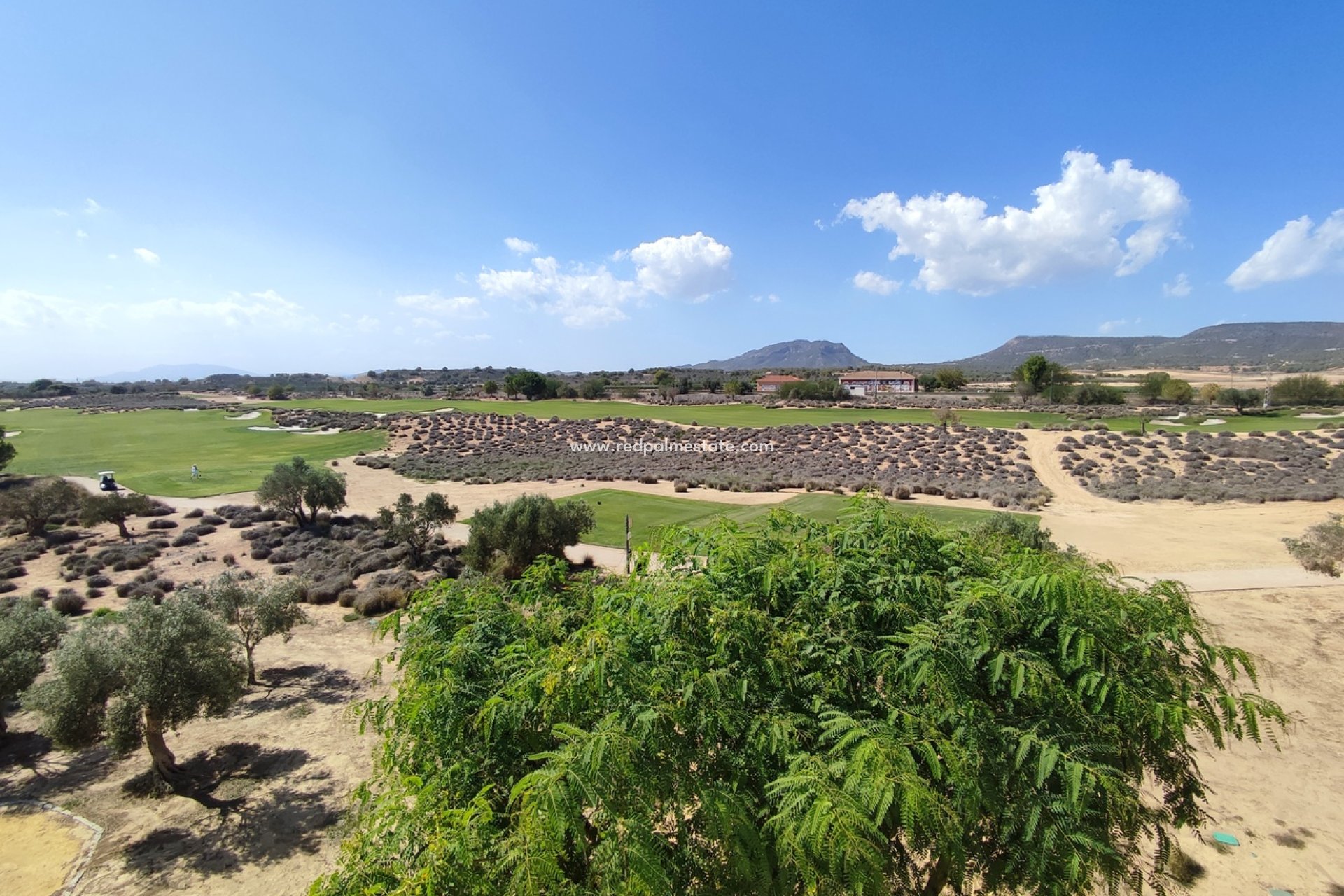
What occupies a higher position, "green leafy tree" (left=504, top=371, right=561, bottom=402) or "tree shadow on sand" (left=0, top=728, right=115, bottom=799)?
"green leafy tree" (left=504, top=371, right=561, bottom=402)

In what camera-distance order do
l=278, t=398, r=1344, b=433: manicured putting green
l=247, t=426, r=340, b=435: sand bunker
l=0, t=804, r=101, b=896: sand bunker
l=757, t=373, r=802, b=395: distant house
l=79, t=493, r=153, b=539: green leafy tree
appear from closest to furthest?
l=0, t=804, r=101, b=896: sand bunker → l=79, t=493, r=153, b=539: green leafy tree → l=278, t=398, r=1344, b=433: manicured putting green → l=247, t=426, r=340, b=435: sand bunker → l=757, t=373, r=802, b=395: distant house

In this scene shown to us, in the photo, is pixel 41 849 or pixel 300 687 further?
pixel 300 687

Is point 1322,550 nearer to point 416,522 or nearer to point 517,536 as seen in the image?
point 517,536

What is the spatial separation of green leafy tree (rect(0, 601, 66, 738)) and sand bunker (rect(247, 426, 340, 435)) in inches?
2539

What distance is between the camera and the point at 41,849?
9352 mm

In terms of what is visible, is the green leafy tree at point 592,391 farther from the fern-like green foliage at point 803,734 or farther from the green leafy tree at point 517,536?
the fern-like green foliage at point 803,734

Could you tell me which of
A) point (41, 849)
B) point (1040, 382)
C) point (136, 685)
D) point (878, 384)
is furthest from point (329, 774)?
point (878, 384)

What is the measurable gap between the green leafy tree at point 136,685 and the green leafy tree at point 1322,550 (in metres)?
33.7

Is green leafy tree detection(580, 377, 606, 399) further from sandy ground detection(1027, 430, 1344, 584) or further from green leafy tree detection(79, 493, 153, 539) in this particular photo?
sandy ground detection(1027, 430, 1344, 584)

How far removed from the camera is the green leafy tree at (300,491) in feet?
106

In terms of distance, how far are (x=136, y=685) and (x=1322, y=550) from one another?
35.7 meters

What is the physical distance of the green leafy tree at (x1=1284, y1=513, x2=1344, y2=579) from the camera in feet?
66.2

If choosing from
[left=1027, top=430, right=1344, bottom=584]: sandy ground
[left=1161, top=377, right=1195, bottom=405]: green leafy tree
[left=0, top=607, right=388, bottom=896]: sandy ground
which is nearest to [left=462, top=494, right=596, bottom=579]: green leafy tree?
[left=0, top=607, right=388, bottom=896]: sandy ground

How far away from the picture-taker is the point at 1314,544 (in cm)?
2136
